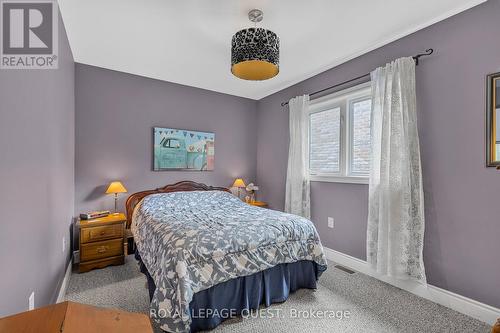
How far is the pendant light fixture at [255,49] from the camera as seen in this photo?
2160 millimetres

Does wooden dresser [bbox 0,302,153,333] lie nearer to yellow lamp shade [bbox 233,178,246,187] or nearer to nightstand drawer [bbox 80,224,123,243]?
nightstand drawer [bbox 80,224,123,243]

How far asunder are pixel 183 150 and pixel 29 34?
7.69 feet

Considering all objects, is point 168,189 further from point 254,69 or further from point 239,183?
point 254,69

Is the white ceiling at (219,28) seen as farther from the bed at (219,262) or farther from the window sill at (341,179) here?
the bed at (219,262)

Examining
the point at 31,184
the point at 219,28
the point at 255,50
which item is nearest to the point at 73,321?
the point at 31,184

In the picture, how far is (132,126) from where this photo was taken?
3662 mm

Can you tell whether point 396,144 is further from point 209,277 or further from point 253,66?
point 209,277

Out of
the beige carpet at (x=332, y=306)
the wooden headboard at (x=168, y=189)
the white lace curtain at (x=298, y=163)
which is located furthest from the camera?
the white lace curtain at (x=298, y=163)

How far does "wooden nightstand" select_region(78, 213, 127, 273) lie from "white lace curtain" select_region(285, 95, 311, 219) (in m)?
2.29

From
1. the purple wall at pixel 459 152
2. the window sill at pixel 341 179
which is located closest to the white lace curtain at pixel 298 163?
→ the window sill at pixel 341 179

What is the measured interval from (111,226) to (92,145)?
1132 millimetres

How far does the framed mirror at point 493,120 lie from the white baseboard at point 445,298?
114 cm

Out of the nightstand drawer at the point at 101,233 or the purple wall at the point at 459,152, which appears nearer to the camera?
the purple wall at the point at 459,152

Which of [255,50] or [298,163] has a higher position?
[255,50]
